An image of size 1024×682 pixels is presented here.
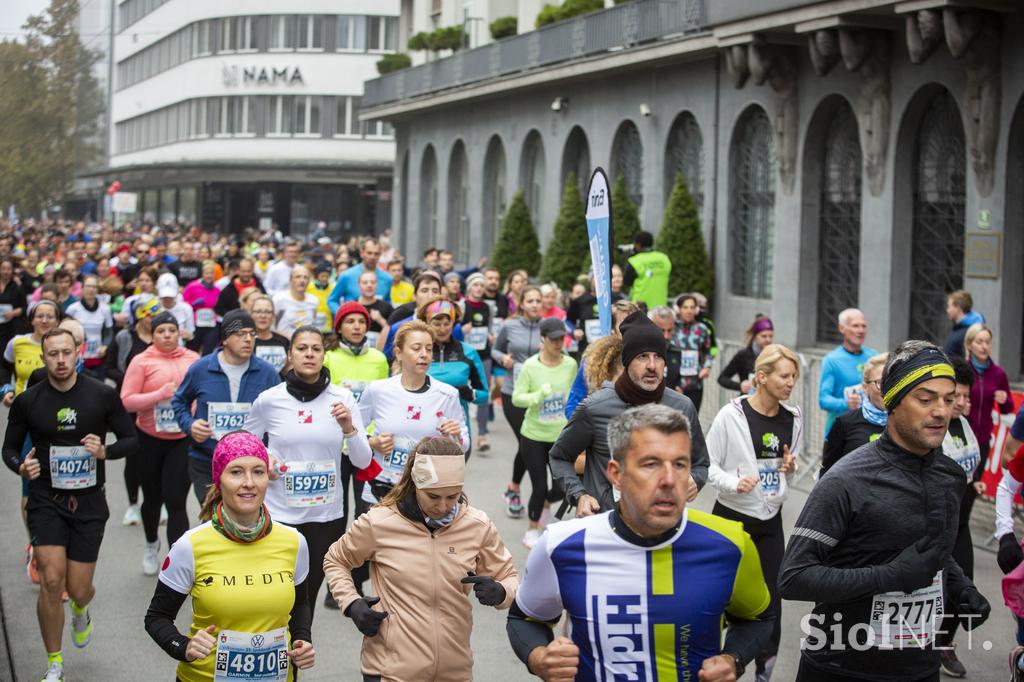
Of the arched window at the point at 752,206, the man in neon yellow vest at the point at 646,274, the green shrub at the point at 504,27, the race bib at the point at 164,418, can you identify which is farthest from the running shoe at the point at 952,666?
the green shrub at the point at 504,27

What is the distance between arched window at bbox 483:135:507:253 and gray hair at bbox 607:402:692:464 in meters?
32.3

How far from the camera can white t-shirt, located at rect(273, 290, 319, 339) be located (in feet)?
50.9

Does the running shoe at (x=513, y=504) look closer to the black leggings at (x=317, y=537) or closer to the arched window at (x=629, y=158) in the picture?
the black leggings at (x=317, y=537)

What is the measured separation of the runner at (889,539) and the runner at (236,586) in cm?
199

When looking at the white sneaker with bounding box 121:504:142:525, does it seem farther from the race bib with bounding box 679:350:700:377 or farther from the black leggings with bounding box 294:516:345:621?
the race bib with bounding box 679:350:700:377

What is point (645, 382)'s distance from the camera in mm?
7035

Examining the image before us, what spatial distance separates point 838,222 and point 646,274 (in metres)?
4.44

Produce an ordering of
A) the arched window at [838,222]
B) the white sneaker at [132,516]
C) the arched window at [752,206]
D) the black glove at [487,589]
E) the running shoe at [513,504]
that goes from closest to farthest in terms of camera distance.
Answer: the black glove at [487,589], the white sneaker at [132,516], the running shoe at [513,504], the arched window at [838,222], the arched window at [752,206]

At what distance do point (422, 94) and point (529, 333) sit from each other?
26.2 metres

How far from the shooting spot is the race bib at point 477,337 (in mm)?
15555

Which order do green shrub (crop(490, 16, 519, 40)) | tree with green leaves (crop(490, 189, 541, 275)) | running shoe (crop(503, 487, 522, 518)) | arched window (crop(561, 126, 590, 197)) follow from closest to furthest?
running shoe (crop(503, 487, 522, 518)), arched window (crop(561, 126, 590, 197)), tree with green leaves (crop(490, 189, 541, 275)), green shrub (crop(490, 16, 519, 40))

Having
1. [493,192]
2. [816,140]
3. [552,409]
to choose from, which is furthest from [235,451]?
[493,192]

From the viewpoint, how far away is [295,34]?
6228 centimetres

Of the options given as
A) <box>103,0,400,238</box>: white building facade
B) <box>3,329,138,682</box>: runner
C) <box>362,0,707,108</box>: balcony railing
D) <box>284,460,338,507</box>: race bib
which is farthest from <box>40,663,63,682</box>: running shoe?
<box>103,0,400,238</box>: white building facade
